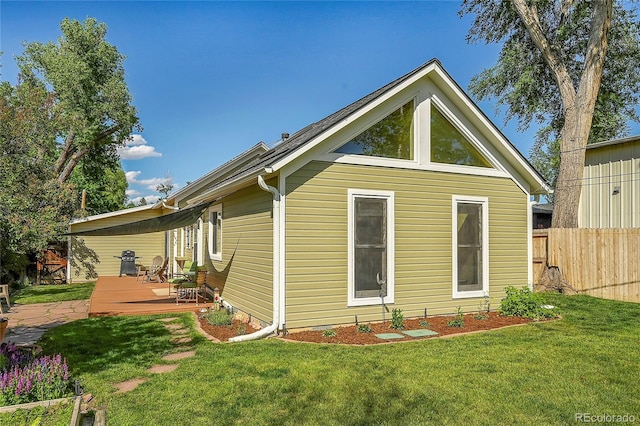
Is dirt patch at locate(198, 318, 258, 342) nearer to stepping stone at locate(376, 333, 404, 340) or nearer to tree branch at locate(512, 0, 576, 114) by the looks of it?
stepping stone at locate(376, 333, 404, 340)

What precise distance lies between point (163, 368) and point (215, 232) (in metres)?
6.33

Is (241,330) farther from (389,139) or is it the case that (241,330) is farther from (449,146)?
Answer: (449,146)

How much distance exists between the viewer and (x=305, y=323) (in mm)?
6996

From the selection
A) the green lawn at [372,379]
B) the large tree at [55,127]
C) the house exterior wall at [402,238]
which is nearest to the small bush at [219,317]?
the green lawn at [372,379]

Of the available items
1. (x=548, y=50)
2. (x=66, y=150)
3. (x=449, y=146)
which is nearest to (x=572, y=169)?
(x=548, y=50)

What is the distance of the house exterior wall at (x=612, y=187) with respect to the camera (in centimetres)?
1486

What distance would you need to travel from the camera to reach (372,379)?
185 inches

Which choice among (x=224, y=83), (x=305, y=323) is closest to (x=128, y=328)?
(x=305, y=323)

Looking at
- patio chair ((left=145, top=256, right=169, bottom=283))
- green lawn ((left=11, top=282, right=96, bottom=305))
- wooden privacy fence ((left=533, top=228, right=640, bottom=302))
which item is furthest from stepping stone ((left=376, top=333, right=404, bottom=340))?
patio chair ((left=145, top=256, right=169, bottom=283))

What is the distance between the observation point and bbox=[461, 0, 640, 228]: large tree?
43.5 ft

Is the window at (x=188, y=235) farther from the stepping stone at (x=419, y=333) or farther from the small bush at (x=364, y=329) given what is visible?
the stepping stone at (x=419, y=333)

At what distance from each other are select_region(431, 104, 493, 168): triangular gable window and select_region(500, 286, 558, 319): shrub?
9.49 feet

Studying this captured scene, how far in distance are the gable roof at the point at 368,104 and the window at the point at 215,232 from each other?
3.51 ft

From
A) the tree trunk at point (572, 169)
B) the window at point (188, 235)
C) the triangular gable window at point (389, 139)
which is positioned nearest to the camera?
the triangular gable window at point (389, 139)
